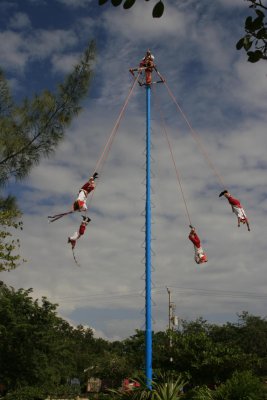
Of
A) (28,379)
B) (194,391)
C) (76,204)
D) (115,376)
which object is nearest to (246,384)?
(194,391)

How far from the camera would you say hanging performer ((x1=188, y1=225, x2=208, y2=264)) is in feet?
41.2

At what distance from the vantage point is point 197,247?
12703mm

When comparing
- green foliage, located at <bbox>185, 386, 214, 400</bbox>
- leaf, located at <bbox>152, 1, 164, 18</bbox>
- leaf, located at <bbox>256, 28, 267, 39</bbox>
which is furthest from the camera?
green foliage, located at <bbox>185, 386, 214, 400</bbox>

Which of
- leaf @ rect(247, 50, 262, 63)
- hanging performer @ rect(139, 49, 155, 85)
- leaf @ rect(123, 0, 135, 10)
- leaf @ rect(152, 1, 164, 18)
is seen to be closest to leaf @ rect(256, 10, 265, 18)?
leaf @ rect(247, 50, 262, 63)

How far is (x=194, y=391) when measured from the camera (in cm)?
1297

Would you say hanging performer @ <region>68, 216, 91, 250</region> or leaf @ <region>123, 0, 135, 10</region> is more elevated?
hanging performer @ <region>68, 216, 91, 250</region>

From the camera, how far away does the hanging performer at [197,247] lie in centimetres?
1256

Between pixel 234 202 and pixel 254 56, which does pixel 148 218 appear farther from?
pixel 254 56

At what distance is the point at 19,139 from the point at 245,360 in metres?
14.5

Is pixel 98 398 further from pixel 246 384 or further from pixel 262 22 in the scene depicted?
pixel 262 22

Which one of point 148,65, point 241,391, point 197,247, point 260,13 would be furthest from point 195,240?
point 260,13

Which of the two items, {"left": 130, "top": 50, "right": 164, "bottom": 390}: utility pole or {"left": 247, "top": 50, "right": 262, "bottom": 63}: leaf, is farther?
{"left": 130, "top": 50, "right": 164, "bottom": 390}: utility pole

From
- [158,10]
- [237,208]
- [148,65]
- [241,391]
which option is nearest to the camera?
[158,10]

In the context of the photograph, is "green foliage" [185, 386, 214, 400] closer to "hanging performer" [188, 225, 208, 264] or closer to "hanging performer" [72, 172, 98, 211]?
"hanging performer" [188, 225, 208, 264]
